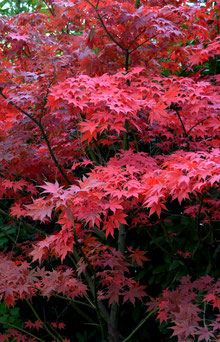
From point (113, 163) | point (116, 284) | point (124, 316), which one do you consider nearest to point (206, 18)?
point (113, 163)

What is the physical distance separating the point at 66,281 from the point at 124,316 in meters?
1.43

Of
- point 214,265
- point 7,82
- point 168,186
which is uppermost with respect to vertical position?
point 7,82

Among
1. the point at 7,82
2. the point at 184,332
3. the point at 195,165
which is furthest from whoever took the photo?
the point at 7,82

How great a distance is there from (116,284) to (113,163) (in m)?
1.07

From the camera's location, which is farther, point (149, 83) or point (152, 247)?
point (152, 247)

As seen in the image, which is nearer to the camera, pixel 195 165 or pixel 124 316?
pixel 195 165

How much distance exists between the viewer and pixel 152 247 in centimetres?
387

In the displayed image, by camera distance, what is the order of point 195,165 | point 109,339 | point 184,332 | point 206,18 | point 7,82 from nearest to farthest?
point 195,165 → point 184,332 → point 7,82 → point 109,339 → point 206,18

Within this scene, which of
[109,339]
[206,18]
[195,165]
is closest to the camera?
[195,165]

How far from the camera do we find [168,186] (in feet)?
6.38

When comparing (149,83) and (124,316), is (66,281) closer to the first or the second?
(124,316)

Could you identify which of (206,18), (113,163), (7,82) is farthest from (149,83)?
(206,18)

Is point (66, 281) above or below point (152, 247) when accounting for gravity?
above

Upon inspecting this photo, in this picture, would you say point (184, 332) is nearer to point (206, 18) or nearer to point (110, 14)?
point (110, 14)
